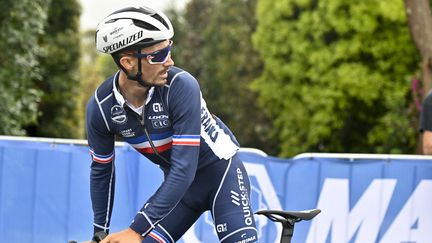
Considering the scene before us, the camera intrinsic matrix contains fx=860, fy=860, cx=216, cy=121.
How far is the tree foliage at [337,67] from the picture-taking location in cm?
3145

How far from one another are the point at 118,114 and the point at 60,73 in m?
27.3

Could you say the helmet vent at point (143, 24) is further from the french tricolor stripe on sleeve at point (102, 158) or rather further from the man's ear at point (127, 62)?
the french tricolor stripe on sleeve at point (102, 158)

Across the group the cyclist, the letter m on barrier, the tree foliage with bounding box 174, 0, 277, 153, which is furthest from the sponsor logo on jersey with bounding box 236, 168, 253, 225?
the tree foliage with bounding box 174, 0, 277, 153

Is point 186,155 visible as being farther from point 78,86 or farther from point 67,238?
point 78,86

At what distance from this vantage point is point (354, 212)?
7824mm

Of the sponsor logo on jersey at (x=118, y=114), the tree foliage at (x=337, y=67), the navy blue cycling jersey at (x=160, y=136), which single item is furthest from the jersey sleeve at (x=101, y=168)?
the tree foliage at (x=337, y=67)

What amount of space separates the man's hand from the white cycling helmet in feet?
3.02

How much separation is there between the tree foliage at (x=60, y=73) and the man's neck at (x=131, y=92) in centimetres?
2641

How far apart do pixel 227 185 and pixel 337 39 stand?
2921 centimetres

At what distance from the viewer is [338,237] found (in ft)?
25.6

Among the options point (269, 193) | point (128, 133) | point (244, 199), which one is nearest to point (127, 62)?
point (128, 133)

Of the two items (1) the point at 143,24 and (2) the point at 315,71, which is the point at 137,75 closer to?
(1) the point at 143,24

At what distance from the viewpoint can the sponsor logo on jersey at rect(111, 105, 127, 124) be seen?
4.55m

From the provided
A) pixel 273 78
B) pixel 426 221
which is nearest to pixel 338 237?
pixel 426 221
